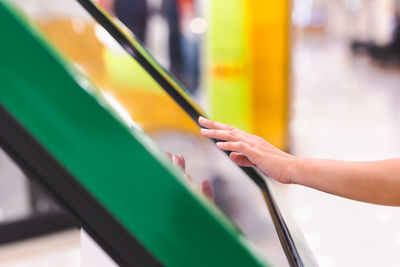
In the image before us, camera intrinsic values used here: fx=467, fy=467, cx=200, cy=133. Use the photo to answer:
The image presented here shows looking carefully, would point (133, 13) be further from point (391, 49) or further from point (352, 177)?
point (391, 49)

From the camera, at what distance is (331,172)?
0.81 metres

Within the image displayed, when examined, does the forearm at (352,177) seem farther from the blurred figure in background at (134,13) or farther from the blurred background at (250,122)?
the blurred figure in background at (134,13)

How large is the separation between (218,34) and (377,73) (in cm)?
929

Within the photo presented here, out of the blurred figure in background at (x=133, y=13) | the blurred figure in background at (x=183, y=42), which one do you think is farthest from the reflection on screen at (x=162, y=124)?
the blurred figure in background at (x=183, y=42)

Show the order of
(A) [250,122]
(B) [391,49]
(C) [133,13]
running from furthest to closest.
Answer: (B) [391,49], (C) [133,13], (A) [250,122]

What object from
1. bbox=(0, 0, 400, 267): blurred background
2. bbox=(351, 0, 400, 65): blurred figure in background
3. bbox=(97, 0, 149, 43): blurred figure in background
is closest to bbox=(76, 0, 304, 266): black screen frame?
bbox=(0, 0, 400, 267): blurred background

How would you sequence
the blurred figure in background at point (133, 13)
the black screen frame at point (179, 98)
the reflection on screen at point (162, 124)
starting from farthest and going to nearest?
1. the blurred figure in background at point (133, 13)
2. the reflection on screen at point (162, 124)
3. the black screen frame at point (179, 98)

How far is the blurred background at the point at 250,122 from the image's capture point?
3.84ft

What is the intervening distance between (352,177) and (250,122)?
3.56m

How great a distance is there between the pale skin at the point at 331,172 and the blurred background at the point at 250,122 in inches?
4.4

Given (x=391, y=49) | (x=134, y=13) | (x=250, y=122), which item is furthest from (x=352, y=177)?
(x=391, y=49)

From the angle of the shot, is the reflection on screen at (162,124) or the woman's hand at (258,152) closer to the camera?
the woman's hand at (258,152)

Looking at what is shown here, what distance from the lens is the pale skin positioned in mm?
806

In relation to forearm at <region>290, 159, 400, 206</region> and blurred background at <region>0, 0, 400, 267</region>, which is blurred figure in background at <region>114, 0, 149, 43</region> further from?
forearm at <region>290, 159, 400, 206</region>
